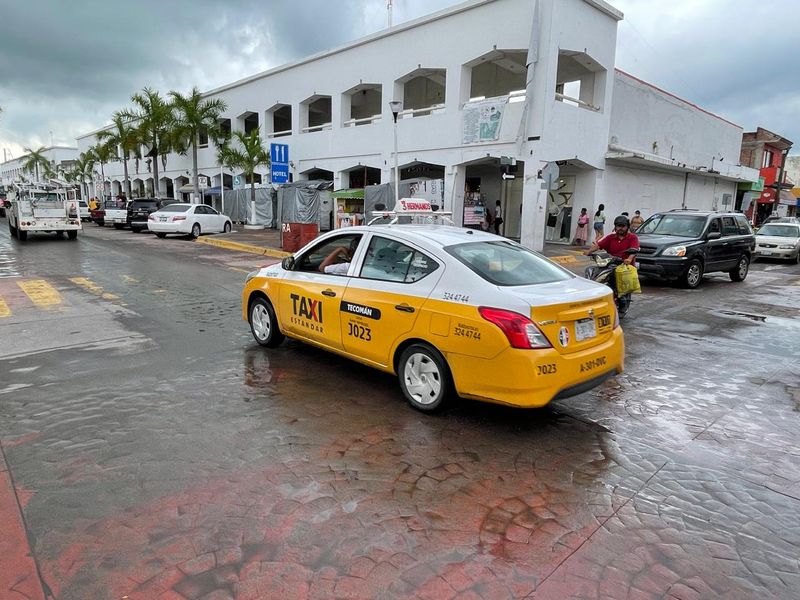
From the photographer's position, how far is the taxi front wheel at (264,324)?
6.44 m

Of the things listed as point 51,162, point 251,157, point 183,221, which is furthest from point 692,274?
point 51,162

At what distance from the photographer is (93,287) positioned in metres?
10.8

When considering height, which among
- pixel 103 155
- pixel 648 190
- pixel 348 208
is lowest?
pixel 348 208

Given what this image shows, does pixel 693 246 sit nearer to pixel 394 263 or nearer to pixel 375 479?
pixel 394 263

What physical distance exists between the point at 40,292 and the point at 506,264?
Answer: 30.2ft

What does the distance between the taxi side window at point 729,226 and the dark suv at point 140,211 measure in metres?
24.5

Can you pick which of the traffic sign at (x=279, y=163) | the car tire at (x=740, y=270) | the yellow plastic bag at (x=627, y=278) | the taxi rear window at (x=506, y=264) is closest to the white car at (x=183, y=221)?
the traffic sign at (x=279, y=163)

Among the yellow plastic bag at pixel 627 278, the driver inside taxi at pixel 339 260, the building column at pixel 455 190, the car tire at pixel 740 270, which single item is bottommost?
the car tire at pixel 740 270

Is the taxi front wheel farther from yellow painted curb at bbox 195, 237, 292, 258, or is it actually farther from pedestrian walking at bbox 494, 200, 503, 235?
pedestrian walking at bbox 494, 200, 503, 235

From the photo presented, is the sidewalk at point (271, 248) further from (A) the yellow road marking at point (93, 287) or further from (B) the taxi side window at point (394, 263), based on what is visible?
(B) the taxi side window at point (394, 263)

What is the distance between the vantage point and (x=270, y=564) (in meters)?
2.76

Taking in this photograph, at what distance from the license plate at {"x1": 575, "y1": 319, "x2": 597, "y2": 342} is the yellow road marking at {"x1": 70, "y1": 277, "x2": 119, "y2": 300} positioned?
330 inches

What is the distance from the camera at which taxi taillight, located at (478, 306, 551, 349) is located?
13.1 ft

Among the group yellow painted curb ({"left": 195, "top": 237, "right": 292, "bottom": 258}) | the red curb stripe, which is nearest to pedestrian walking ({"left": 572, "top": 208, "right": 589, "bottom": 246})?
yellow painted curb ({"left": 195, "top": 237, "right": 292, "bottom": 258})
